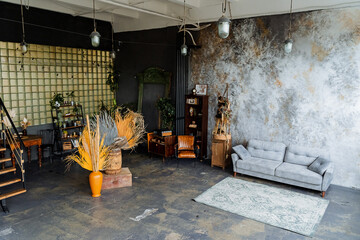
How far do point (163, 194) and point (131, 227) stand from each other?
136 cm

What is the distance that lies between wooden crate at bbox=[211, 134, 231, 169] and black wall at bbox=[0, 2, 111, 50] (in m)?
5.25

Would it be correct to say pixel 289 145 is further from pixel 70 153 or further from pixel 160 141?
pixel 70 153

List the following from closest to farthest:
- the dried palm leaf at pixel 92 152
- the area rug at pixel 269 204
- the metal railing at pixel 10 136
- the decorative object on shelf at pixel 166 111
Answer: the area rug at pixel 269 204 → the metal railing at pixel 10 136 → the dried palm leaf at pixel 92 152 → the decorative object on shelf at pixel 166 111

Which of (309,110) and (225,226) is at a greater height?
(309,110)

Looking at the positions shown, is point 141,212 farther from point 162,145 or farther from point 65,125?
point 65,125

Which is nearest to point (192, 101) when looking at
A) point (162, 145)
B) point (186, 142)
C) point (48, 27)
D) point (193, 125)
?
point (193, 125)

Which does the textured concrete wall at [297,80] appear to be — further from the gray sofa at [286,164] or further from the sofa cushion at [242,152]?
the sofa cushion at [242,152]

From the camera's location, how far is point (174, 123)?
855 cm

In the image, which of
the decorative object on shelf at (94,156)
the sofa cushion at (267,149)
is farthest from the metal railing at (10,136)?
the sofa cushion at (267,149)

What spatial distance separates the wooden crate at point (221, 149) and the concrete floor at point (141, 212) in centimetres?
52

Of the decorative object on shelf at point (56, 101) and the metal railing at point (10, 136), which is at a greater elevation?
the decorative object on shelf at point (56, 101)

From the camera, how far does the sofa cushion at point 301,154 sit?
6.34 meters

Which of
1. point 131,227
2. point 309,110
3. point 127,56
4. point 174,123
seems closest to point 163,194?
point 131,227

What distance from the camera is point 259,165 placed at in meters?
6.48
